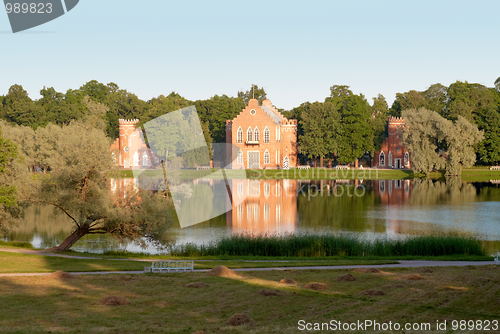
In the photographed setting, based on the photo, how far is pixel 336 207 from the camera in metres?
32.4

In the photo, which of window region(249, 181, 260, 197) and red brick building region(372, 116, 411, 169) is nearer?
window region(249, 181, 260, 197)

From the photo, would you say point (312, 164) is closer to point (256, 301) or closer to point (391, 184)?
point (391, 184)

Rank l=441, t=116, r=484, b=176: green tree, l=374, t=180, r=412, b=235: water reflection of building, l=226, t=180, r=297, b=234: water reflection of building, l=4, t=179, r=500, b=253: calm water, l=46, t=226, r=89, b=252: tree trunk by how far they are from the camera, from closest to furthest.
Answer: l=46, t=226, r=89, b=252: tree trunk → l=4, t=179, r=500, b=253: calm water → l=374, t=180, r=412, b=235: water reflection of building → l=226, t=180, r=297, b=234: water reflection of building → l=441, t=116, r=484, b=176: green tree

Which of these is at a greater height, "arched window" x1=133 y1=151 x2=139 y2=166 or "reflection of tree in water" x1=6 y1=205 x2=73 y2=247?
"arched window" x1=133 y1=151 x2=139 y2=166

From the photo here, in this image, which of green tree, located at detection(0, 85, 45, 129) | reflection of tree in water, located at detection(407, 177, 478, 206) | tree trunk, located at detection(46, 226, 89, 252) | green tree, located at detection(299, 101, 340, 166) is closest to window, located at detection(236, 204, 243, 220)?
tree trunk, located at detection(46, 226, 89, 252)

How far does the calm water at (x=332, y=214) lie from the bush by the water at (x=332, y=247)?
5.91 ft

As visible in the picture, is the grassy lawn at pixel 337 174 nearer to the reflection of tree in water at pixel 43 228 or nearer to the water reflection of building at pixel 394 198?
the water reflection of building at pixel 394 198

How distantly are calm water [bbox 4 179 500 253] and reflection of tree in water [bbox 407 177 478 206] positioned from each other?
66 millimetres

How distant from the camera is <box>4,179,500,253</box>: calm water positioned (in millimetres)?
23234

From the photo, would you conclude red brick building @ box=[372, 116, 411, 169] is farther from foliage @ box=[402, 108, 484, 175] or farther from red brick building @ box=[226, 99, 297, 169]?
red brick building @ box=[226, 99, 297, 169]

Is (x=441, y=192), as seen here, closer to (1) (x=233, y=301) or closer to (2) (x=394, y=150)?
(2) (x=394, y=150)

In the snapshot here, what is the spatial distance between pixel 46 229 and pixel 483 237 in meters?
21.3

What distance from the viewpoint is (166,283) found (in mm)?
12500

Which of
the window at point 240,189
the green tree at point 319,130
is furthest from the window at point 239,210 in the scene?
the green tree at point 319,130
